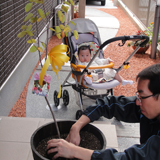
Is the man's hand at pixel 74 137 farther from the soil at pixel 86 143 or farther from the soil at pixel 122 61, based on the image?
the soil at pixel 122 61

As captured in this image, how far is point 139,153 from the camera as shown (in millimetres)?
1140

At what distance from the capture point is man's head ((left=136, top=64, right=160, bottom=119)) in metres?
1.21

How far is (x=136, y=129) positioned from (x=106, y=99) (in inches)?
49.9

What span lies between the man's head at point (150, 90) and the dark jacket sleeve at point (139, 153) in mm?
145

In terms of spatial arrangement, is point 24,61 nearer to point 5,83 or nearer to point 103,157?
point 5,83

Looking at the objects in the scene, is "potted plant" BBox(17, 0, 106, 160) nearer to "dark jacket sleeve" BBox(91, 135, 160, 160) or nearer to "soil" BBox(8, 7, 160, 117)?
"dark jacket sleeve" BBox(91, 135, 160, 160)

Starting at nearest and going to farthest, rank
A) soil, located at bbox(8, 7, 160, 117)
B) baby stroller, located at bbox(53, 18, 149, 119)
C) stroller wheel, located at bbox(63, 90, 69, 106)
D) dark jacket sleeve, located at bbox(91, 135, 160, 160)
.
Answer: dark jacket sleeve, located at bbox(91, 135, 160, 160) < baby stroller, located at bbox(53, 18, 149, 119) < stroller wheel, located at bbox(63, 90, 69, 106) < soil, located at bbox(8, 7, 160, 117)

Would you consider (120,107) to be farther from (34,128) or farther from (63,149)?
(34,128)

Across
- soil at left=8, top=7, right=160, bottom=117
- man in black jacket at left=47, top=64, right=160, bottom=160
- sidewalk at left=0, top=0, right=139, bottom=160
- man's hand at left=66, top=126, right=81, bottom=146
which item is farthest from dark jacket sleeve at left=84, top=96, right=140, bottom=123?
soil at left=8, top=7, right=160, bottom=117

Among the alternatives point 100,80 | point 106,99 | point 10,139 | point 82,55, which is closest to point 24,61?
point 82,55

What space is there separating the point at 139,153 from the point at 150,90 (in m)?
0.30

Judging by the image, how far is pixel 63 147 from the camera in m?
1.20

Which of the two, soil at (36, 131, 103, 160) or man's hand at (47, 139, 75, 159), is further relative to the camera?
soil at (36, 131, 103, 160)

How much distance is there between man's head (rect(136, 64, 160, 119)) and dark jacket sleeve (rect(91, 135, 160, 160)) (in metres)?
0.15
